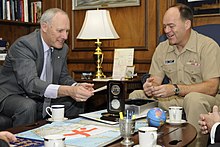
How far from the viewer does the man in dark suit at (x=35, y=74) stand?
2615 millimetres

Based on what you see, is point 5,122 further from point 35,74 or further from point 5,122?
point 35,74

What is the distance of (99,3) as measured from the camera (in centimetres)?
386

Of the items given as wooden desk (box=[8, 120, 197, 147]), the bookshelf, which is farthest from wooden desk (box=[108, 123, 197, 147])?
the bookshelf

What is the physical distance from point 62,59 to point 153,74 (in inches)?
31.7

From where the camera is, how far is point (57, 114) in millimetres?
2064

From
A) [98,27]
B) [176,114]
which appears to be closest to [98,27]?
[98,27]

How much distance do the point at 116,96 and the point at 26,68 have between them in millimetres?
970

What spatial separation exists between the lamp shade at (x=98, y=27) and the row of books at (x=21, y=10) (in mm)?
868

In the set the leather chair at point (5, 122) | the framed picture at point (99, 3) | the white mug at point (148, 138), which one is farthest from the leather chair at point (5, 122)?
the framed picture at point (99, 3)

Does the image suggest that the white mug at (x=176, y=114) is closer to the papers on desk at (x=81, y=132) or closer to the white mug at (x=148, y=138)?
the papers on desk at (x=81, y=132)

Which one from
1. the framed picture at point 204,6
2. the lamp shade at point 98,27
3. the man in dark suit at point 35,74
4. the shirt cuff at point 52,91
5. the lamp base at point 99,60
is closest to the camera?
the shirt cuff at point 52,91

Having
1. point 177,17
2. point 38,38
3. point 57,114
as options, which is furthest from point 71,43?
point 57,114

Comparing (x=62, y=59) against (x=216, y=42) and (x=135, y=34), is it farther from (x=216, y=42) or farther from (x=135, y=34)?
(x=216, y=42)

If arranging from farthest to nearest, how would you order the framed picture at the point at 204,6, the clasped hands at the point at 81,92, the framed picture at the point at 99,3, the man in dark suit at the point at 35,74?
the framed picture at the point at 99,3 → the framed picture at the point at 204,6 → the man in dark suit at the point at 35,74 → the clasped hands at the point at 81,92
